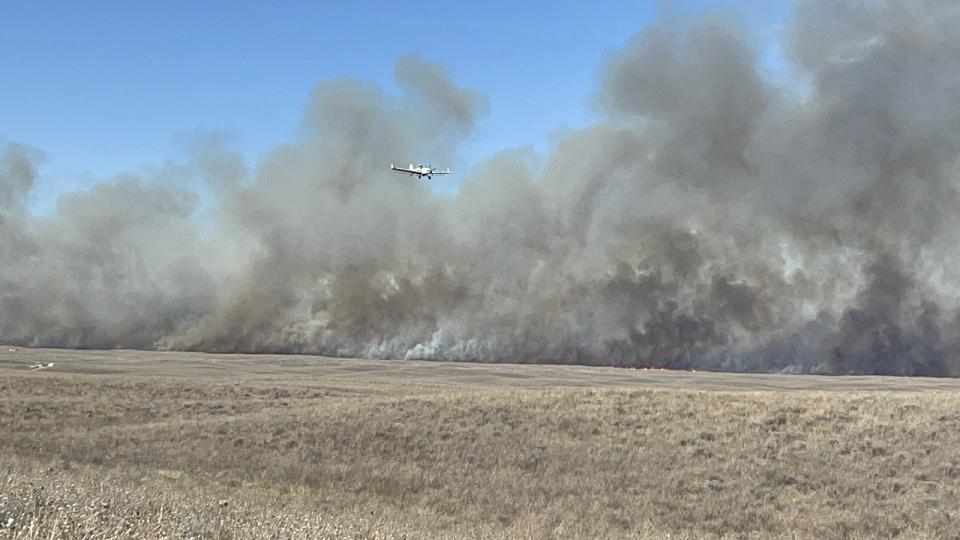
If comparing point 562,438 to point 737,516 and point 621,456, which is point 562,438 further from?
point 737,516

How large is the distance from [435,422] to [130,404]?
15044 mm

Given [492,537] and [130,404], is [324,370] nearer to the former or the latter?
[130,404]

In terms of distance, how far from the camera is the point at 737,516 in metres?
19.5

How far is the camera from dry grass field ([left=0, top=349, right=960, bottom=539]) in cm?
1329

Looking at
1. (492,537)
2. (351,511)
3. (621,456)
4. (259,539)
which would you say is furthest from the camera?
(621,456)

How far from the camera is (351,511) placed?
16422 millimetres

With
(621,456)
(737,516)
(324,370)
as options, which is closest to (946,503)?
(737,516)

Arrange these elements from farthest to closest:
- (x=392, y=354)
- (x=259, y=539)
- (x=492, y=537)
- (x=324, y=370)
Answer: (x=392, y=354)
(x=324, y=370)
(x=492, y=537)
(x=259, y=539)

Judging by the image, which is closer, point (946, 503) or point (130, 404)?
point (946, 503)

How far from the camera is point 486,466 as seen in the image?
79.1ft

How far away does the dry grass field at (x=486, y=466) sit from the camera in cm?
1329

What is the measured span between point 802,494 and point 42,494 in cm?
1808

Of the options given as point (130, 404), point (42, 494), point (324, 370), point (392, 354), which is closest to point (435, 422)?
point (130, 404)

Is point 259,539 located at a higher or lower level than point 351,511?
higher
